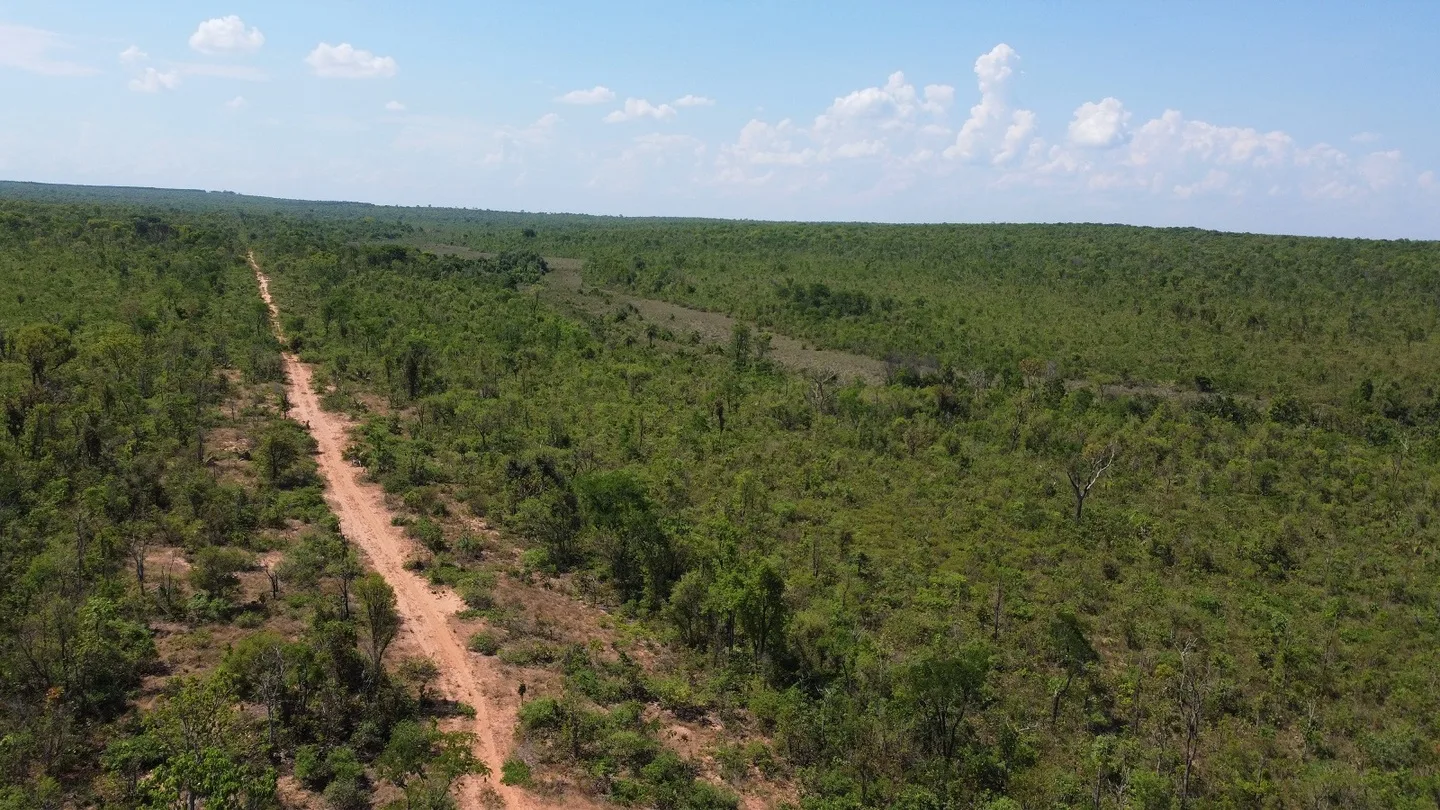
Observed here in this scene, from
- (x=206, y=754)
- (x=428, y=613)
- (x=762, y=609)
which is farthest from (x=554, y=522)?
(x=206, y=754)

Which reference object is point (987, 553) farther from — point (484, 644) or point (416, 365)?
point (416, 365)

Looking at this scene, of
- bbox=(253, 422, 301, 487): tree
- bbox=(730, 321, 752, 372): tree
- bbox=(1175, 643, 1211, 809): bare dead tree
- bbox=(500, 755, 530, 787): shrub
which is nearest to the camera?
bbox=(500, 755, 530, 787): shrub

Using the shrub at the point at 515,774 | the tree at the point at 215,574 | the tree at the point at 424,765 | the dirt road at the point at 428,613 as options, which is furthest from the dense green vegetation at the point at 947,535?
the tree at the point at 215,574

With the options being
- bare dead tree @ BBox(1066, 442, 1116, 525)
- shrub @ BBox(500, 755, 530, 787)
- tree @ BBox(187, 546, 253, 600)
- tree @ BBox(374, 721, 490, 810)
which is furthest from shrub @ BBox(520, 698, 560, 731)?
bare dead tree @ BBox(1066, 442, 1116, 525)

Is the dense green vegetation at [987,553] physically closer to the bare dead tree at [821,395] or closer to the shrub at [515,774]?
the bare dead tree at [821,395]

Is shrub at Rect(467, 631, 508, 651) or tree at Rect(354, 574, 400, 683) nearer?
tree at Rect(354, 574, 400, 683)

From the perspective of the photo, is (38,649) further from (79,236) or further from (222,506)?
(79,236)

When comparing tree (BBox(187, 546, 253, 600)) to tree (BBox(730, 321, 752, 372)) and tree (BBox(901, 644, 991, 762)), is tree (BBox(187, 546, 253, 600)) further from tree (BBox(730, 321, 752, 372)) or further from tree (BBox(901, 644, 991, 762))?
tree (BBox(730, 321, 752, 372))
